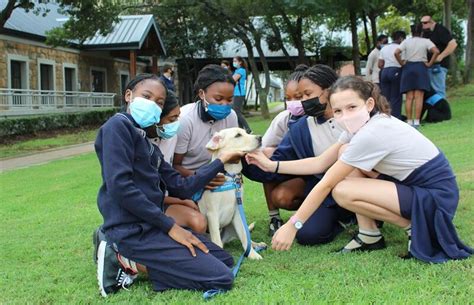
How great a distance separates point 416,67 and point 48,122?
14655 millimetres

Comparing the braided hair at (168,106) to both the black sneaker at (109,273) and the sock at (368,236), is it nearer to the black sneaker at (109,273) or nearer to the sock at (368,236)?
the black sneaker at (109,273)

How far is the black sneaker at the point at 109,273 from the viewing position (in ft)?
11.7

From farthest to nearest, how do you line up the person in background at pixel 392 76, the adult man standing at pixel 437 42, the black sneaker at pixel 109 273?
the adult man standing at pixel 437 42, the person in background at pixel 392 76, the black sneaker at pixel 109 273

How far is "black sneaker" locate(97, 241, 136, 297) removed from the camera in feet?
11.7

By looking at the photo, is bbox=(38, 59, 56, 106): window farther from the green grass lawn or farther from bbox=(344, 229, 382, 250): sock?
bbox=(344, 229, 382, 250): sock

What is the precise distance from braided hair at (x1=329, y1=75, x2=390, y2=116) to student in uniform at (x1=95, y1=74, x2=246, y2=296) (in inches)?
51.6

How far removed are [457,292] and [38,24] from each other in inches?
984

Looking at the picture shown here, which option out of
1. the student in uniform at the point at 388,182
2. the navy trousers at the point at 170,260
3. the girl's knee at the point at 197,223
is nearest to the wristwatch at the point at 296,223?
the student in uniform at the point at 388,182

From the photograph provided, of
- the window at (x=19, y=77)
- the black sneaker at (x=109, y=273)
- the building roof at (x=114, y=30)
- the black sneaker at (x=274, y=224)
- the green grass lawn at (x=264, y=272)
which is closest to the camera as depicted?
the green grass lawn at (x=264, y=272)

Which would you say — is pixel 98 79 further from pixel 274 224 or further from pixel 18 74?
pixel 274 224

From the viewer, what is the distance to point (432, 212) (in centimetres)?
367

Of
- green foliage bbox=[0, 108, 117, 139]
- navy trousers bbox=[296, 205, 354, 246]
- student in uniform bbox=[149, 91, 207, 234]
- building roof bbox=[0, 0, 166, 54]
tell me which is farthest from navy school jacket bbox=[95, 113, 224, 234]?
building roof bbox=[0, 0, 166, 54]

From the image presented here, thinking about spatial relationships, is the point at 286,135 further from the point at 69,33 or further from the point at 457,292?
the point at 69,33

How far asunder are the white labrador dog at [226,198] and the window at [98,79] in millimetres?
25564
